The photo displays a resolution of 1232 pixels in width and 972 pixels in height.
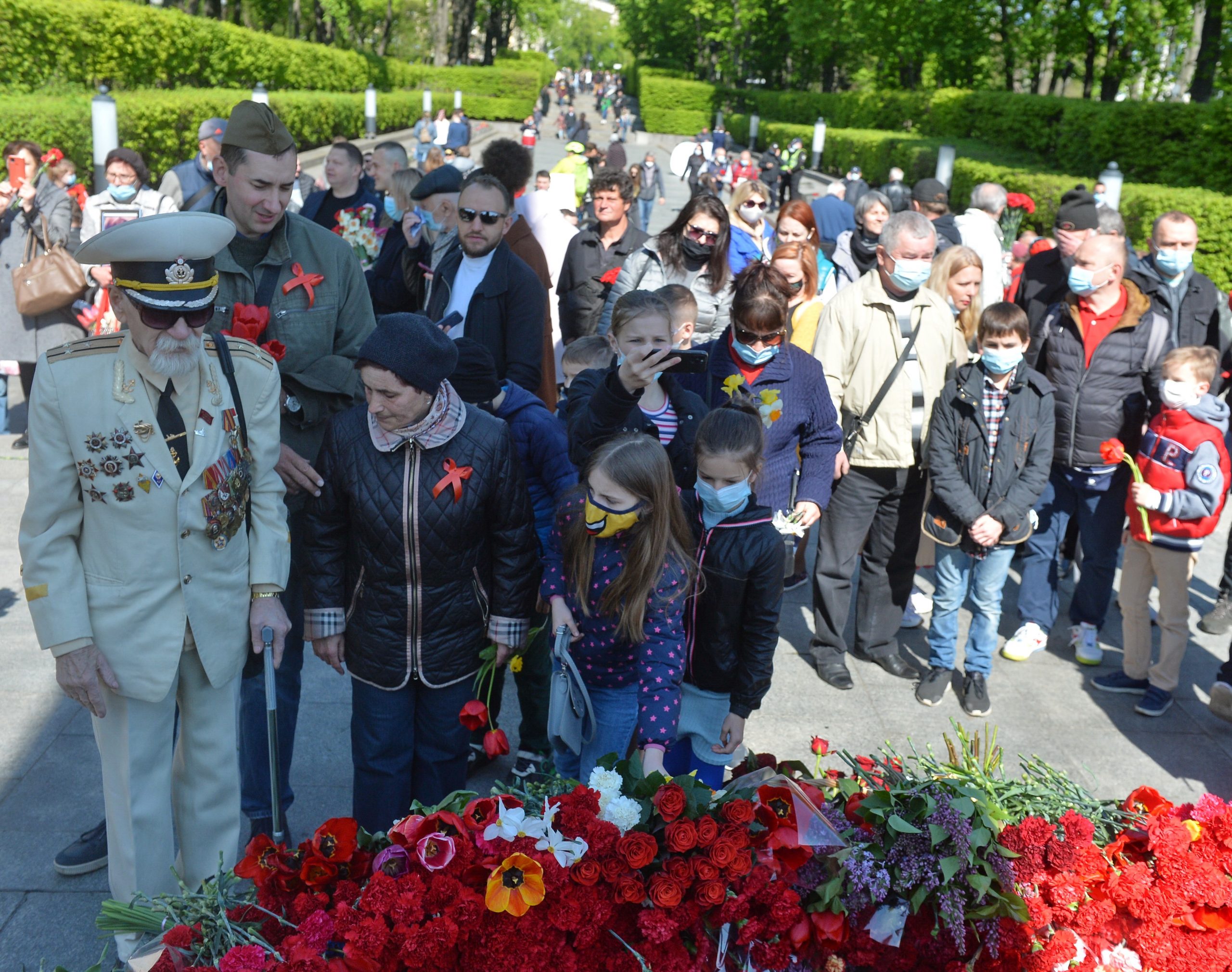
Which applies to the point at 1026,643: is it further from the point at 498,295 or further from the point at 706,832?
the point at 706,832

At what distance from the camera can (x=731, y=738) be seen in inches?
144

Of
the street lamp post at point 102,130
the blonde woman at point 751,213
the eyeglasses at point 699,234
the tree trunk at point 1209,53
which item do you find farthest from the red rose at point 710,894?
the tree trunk at point 1209,53

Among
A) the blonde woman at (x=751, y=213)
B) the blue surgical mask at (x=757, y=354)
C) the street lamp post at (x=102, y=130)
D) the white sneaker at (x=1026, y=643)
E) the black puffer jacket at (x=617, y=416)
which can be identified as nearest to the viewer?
the black puffer jacket at (x=617, y=416)

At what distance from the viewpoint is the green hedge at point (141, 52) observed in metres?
18.5

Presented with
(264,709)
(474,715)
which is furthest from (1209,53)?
(264,709)

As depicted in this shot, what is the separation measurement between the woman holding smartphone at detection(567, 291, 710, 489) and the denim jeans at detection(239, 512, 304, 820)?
1.03 meters

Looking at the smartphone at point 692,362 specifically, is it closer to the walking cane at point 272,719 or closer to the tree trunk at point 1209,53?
the walking cane at point 272,719

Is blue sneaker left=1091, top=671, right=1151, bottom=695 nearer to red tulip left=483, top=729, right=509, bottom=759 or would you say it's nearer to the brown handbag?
red tulip left=483, top=729, right=509, bottom=759

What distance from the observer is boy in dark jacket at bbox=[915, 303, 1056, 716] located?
536 centimetres

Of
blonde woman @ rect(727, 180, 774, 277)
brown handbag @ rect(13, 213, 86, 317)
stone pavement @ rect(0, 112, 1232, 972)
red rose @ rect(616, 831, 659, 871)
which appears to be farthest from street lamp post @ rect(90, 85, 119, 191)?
red rose @ rect(616, 831, 659, 871)

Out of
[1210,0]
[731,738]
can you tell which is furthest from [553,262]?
[1210,0]

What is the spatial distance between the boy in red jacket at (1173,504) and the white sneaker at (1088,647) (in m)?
0.36

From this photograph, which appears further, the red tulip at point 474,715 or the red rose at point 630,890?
the red tulip at point 474,715

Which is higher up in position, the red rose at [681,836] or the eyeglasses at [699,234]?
the eyeglasses at [699,234]
